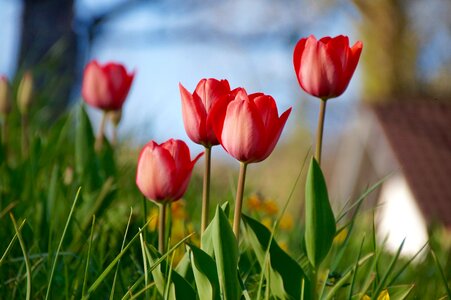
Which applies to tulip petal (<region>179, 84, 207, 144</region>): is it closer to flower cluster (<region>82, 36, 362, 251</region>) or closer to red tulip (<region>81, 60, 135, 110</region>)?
flower cluster (<region>82, 36, 362, 251</region>)

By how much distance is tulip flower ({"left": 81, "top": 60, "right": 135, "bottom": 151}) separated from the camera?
2010 millimetres

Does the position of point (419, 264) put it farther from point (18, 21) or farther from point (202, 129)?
point (18, 21)

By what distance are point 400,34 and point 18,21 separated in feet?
45.9

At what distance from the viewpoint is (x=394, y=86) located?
61.0 ft

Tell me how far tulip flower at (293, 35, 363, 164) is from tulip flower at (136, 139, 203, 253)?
0.74ft

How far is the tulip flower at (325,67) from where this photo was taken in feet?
4.15

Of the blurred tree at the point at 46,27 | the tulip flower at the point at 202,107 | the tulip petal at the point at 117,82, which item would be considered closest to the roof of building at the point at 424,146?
the blurred tree at the point at 46,27

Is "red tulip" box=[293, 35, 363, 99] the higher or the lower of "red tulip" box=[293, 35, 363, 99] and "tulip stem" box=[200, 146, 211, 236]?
the higher

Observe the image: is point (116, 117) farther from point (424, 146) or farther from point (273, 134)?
point (424, 146)

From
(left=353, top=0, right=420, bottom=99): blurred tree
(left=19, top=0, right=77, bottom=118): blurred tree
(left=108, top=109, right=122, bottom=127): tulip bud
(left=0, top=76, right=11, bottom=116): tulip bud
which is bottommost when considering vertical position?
(left=108, top=109, right=122, bottom=127): tulip bud

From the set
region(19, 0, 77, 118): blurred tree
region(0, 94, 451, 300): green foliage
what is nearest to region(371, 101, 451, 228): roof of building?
region(19, 0, 77, 118): blurred tree

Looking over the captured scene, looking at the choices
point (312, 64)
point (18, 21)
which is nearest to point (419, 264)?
point (312, 64)

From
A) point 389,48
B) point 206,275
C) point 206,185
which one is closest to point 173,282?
point 206,275

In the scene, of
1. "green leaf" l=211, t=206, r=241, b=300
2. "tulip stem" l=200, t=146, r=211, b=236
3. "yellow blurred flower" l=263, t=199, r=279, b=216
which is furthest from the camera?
"yellow blurred flower" l=263, t=199, r=279, b=216
